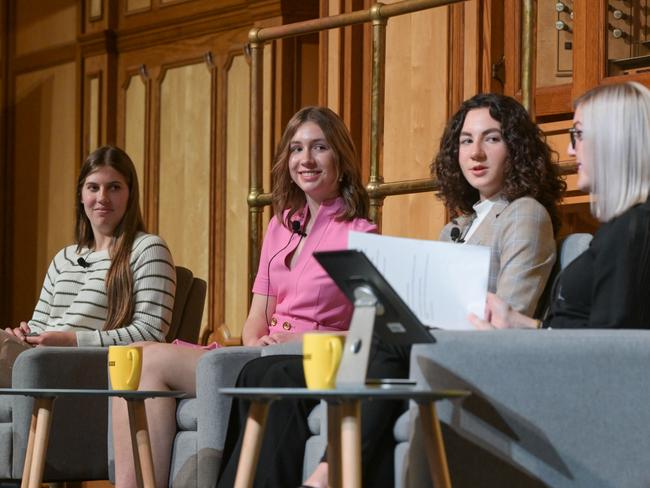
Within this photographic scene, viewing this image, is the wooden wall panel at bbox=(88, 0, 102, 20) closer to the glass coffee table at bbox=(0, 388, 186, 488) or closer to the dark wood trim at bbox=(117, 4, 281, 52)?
the dark wood trim at bbox=(117, 4, 281, 52)

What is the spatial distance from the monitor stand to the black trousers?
0.45 metres

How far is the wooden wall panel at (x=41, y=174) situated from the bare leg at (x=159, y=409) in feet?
12.2

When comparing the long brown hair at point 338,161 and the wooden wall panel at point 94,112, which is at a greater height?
the wooden wall panel at point 94,112

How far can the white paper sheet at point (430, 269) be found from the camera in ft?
7.16

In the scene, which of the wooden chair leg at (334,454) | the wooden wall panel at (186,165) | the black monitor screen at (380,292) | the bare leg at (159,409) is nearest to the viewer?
the black monitor screen at (380,292)

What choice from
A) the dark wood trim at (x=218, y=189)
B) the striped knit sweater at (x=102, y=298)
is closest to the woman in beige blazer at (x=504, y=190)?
the striped knit sweater at (x=102, y=298)

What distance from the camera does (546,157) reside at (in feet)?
9.76

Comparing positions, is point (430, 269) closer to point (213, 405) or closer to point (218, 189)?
point (213, 405)

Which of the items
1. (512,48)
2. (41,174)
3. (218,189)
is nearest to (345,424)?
(512,48)

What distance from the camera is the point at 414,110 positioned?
4988 mm

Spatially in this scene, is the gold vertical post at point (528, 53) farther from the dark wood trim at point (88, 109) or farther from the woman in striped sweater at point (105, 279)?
the dark wood trim at point (88, 109)

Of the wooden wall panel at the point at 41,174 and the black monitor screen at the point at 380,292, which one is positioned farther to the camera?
the wooden wall panel at the point at 41,174

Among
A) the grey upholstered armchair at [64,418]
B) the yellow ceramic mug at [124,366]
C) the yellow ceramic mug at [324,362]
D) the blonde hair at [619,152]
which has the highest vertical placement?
the blonde hair at [619,152]

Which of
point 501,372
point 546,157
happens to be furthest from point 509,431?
point 546,157
